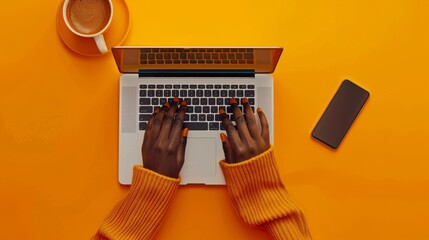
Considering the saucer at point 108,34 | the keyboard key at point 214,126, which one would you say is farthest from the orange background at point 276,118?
the keyboard key at point 214,126

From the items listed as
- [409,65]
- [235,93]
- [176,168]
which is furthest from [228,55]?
[409,65]

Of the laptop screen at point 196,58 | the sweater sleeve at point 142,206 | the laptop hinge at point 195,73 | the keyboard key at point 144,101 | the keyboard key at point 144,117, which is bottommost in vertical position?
the sweater sleeve at point 142,206

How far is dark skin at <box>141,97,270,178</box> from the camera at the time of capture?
3.62ft

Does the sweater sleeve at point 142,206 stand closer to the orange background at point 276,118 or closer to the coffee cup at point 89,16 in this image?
the orange background at point 276,118

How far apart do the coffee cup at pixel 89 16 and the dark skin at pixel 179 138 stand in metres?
0.20

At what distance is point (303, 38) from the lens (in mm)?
1164

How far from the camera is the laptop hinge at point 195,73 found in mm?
1125

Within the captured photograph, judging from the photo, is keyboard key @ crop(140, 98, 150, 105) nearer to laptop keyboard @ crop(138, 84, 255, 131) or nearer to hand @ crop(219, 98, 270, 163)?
laptop keyboard @ crop(138, 84, 255, 131)

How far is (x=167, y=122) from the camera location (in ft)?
3.65

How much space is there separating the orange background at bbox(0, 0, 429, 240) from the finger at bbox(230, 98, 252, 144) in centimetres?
8

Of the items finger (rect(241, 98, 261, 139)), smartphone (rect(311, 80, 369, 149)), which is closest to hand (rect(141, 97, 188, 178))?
finger (rect(241, 98, 261, 139))

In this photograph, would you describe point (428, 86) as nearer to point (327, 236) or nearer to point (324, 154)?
point (324, 154)

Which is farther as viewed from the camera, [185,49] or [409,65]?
[409,65]

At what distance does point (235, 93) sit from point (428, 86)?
0.41 m
